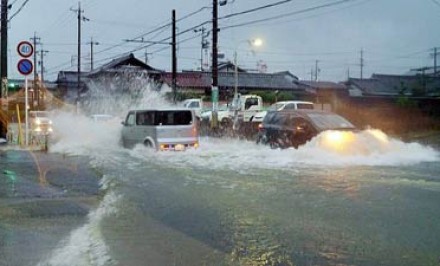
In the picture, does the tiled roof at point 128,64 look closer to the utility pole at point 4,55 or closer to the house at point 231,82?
the house at point 231,82

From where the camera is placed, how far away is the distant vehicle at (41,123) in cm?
2661

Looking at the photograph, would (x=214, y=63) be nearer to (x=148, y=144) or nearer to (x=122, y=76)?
(x=148, y=144)

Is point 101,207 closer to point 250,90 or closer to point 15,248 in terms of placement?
point 15,248

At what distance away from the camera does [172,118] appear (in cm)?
1920

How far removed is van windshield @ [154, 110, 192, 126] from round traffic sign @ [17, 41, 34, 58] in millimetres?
4519

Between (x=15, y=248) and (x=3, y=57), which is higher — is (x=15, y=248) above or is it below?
below

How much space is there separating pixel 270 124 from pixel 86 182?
9638 mm

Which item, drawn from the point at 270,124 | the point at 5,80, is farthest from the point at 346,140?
the point at 5,80

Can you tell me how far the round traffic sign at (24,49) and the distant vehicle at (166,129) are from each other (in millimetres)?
4011

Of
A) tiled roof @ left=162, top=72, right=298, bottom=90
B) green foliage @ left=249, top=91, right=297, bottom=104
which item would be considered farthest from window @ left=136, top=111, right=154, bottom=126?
tiled roof @ left=162, top=72, right=298, bottom=90

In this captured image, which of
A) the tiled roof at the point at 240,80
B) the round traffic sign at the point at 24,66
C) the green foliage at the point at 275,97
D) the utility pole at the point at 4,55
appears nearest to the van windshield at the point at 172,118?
the round traffic sign at the point at 24,66

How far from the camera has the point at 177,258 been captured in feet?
19.6

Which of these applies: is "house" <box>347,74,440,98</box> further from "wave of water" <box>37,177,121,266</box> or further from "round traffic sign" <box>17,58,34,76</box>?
"wave of water" <box>37,177,121,266</box>

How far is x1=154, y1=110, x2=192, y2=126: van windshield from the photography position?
62.6 feet
